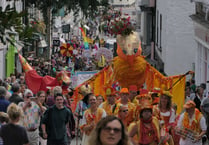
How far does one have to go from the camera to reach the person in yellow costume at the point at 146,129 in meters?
11.9

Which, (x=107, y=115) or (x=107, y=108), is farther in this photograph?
(x=107, y=108)

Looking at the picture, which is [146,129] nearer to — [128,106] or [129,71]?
[128,106]

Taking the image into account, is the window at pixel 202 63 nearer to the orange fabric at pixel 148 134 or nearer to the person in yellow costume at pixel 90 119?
the person in yellow costume at pixel 90 119

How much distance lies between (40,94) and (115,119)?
764cm

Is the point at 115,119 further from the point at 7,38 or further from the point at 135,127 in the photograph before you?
the point at 135,127

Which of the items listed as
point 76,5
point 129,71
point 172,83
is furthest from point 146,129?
point 76,5

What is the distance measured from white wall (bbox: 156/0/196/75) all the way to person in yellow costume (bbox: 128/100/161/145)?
22.6 meters

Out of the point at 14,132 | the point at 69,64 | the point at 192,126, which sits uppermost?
the point at 14,132

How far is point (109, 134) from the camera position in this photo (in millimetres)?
7250

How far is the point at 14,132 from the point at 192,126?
3579 millimetres

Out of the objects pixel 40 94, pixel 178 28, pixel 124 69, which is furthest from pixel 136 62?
pixel 178 28

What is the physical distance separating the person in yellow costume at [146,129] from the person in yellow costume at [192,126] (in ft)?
5.32

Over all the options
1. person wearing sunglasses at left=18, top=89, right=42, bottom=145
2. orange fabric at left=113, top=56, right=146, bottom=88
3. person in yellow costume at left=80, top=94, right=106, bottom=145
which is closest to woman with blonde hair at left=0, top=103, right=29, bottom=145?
person in yellow costume at left=80, top=94, right=106, bottom=145

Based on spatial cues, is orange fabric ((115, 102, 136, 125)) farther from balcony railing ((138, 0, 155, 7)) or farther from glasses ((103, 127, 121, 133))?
balcony railing ((138, 0, 155, 7))
